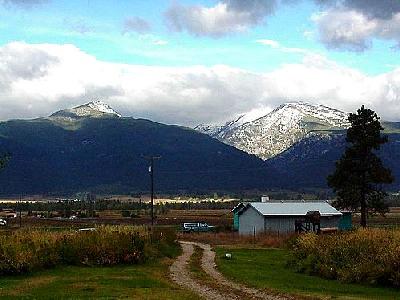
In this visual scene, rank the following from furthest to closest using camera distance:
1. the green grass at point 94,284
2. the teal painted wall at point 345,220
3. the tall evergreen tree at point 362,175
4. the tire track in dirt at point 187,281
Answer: the teal painted wall at point 345,220, the tall evergreen tree at point 362,175, the tire track in dirt at point 187,281, the green grass at point 94,284

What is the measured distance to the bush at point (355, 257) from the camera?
1247 inches

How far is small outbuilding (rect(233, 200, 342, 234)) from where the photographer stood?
86.0m

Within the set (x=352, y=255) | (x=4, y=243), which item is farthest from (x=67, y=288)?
(x=352, y=255)

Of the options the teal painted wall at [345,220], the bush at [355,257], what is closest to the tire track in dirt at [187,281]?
the bush at [355,257]

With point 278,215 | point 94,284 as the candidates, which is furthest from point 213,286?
point 278,215

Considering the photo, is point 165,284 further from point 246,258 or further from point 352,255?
point 246,258

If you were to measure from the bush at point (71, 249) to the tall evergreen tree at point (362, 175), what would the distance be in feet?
90.0

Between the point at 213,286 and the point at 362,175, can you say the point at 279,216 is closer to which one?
the point at 362,175

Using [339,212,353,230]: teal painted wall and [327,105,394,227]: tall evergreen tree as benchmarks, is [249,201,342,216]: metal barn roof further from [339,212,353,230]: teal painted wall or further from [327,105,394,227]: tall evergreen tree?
[327,105,394,227]: tall evergreen tree

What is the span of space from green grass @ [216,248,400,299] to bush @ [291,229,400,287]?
2.50 ft

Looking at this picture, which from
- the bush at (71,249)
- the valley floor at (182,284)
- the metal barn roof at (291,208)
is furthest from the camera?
the metal barn roof at (291,208)

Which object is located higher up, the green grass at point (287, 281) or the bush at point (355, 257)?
the bush at point (355, 257)

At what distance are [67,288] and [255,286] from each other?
8517mm

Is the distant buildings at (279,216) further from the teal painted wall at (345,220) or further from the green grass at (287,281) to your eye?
the green grass at (287,281)
